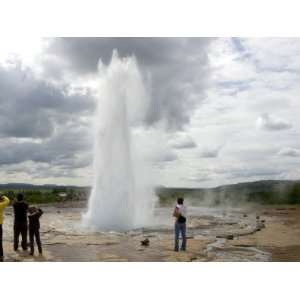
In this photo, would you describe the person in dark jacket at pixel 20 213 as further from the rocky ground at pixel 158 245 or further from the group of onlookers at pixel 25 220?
the rocky ground at pixel 158 245

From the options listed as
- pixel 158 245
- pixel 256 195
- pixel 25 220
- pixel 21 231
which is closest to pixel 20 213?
pixel 25 220

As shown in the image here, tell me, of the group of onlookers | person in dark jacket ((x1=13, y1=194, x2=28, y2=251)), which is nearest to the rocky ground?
the group of onlookers

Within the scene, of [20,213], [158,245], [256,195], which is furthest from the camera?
[256,195]

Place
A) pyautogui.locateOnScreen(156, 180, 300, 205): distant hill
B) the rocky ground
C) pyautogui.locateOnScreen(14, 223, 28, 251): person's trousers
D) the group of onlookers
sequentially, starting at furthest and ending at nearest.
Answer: pyautogui.locateOnScreen(156, 180, 300, 205): distant hill → pyautogui.locateOnScreen(14, 223, 28, 251): person's trousers → the rocky ground → the group of onlookers

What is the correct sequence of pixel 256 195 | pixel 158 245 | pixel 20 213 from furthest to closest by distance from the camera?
pixel 256 195 → pixel 158 245 → pixel 20 213

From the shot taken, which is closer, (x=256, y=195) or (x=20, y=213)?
(x=20, y=213)

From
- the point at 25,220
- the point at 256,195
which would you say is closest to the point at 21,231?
the point at 25,220

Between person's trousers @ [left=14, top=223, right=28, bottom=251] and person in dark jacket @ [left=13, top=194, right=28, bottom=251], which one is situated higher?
person in dark jacket @ [left=13, top=194, right=28, bottom=251]

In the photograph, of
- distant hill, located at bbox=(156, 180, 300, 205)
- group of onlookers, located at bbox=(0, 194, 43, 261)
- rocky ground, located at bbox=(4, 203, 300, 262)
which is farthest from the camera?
distant hill, located at bbox=(156, 180, 300, 205)

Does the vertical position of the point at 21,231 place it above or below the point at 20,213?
below

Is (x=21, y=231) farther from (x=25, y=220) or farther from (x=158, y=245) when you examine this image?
(x=158, y=245)

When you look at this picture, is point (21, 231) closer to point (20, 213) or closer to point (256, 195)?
point (20, 213)

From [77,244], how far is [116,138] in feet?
25.2

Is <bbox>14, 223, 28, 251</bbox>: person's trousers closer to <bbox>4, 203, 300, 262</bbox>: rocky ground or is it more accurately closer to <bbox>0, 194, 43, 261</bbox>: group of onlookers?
<bbox>0, 194, 43, 261</bbox>: group of onlookers
